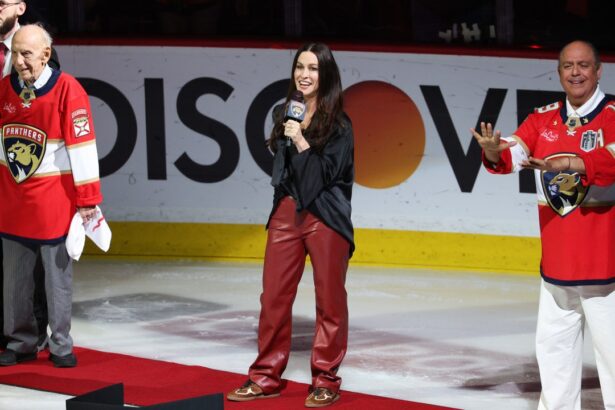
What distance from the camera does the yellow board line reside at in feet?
28.5

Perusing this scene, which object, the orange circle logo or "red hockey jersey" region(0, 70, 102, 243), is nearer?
"red hockey jersey" region(0, 70, 102, 243)

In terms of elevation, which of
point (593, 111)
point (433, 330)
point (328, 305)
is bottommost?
point (433, 330)

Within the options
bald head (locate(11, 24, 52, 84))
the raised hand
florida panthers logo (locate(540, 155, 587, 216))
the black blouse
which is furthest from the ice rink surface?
bald head (locate(11, 24, 52, 84))

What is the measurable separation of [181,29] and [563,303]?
198 inches

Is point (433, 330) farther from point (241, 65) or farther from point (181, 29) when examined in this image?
point (181, 29)

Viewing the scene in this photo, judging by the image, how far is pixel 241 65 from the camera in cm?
905

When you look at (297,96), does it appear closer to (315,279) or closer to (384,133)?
(315,279)

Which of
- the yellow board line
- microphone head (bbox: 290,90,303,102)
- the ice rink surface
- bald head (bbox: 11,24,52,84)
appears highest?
bald head (bbox: 11,24,52,84)

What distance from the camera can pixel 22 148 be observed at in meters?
6.24

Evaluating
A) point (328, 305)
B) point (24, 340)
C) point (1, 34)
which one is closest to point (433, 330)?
point (328, 305)

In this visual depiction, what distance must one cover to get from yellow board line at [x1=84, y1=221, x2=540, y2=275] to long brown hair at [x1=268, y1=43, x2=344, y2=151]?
133 inches

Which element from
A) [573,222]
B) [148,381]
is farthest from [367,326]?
[573,222]

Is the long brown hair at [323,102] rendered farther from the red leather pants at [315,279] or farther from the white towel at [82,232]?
the white towel at [82,232]

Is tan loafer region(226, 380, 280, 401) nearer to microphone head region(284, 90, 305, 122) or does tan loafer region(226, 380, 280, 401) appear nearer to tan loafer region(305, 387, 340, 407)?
tan loafer region(305, 387, 340, 407)
